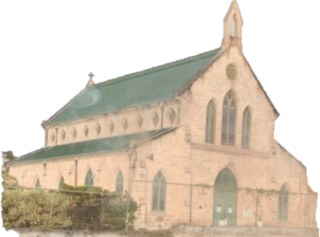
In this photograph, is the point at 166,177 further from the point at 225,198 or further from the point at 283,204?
the point at 283,204

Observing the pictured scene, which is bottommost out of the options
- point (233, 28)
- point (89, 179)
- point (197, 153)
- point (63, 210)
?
point (63, 210)

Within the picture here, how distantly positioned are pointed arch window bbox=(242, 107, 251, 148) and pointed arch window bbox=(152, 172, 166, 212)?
7.59 meters

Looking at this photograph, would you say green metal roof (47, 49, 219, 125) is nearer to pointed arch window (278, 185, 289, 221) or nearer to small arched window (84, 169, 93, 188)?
small arched window (84, 169, 93, 188)

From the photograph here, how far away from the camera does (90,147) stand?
142 feet

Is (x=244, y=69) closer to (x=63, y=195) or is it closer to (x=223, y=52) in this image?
(x=223, y=52)

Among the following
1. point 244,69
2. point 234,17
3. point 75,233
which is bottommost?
point 75,233

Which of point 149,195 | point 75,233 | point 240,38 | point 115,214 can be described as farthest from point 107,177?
point 240,38

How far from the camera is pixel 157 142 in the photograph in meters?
35.9

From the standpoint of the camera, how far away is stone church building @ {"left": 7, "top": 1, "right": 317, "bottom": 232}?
1419 inches

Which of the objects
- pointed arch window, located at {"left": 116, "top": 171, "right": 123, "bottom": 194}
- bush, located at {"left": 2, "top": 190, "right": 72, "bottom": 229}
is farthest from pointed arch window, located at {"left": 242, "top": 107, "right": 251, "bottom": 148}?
bush, located at {"left": 2, "top": 190, "right": 72, "bottom": 229}

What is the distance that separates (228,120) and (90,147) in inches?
389

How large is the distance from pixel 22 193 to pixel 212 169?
1443 centimetres

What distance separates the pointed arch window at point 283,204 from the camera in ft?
138

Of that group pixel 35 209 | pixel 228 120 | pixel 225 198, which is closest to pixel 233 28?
pixel 228 120
